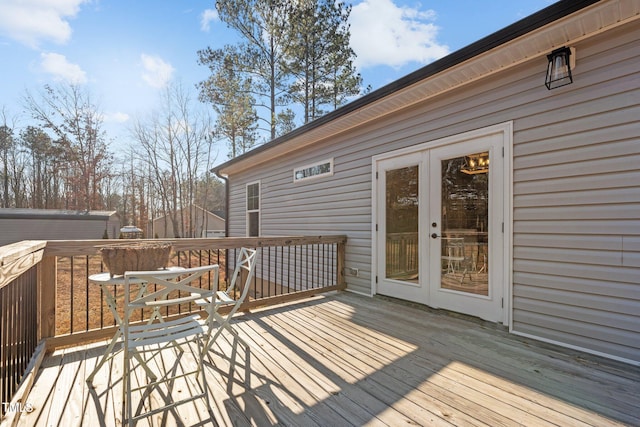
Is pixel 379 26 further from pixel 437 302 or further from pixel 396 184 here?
pixel 437 302

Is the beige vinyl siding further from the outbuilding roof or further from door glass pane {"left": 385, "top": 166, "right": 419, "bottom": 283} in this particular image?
the outbuilding roof

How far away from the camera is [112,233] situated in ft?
56.5

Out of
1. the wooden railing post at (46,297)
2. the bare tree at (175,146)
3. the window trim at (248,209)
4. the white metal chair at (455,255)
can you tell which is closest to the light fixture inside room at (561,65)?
the white metal chair at (455,255)

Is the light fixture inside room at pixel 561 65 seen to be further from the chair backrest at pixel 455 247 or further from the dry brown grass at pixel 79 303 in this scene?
the dry brown grass at pixel 79 303

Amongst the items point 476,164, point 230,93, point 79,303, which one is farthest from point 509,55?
point 230,93

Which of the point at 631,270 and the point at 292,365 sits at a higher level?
the point at 631,270

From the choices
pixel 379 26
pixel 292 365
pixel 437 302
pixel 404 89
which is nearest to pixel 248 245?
pixel 292 365

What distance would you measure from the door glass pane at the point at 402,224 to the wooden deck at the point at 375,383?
1024mm

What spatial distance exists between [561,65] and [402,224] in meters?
2.18

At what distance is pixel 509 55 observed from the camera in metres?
2.67

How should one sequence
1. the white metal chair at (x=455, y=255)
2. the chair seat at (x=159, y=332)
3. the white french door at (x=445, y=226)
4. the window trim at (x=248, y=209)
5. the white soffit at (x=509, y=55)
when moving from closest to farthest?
the chair seat at (x=159, y=332) < the white soffit at (x=509, y=55) < the white french door at (x=445, y=226) < the white metal chair at (x=455, y=255) < the window trim at (x=248, y=209)

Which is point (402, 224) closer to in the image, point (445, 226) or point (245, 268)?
point (445, 226)

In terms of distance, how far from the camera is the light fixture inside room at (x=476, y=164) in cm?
307

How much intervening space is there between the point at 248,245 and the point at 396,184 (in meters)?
2.08
